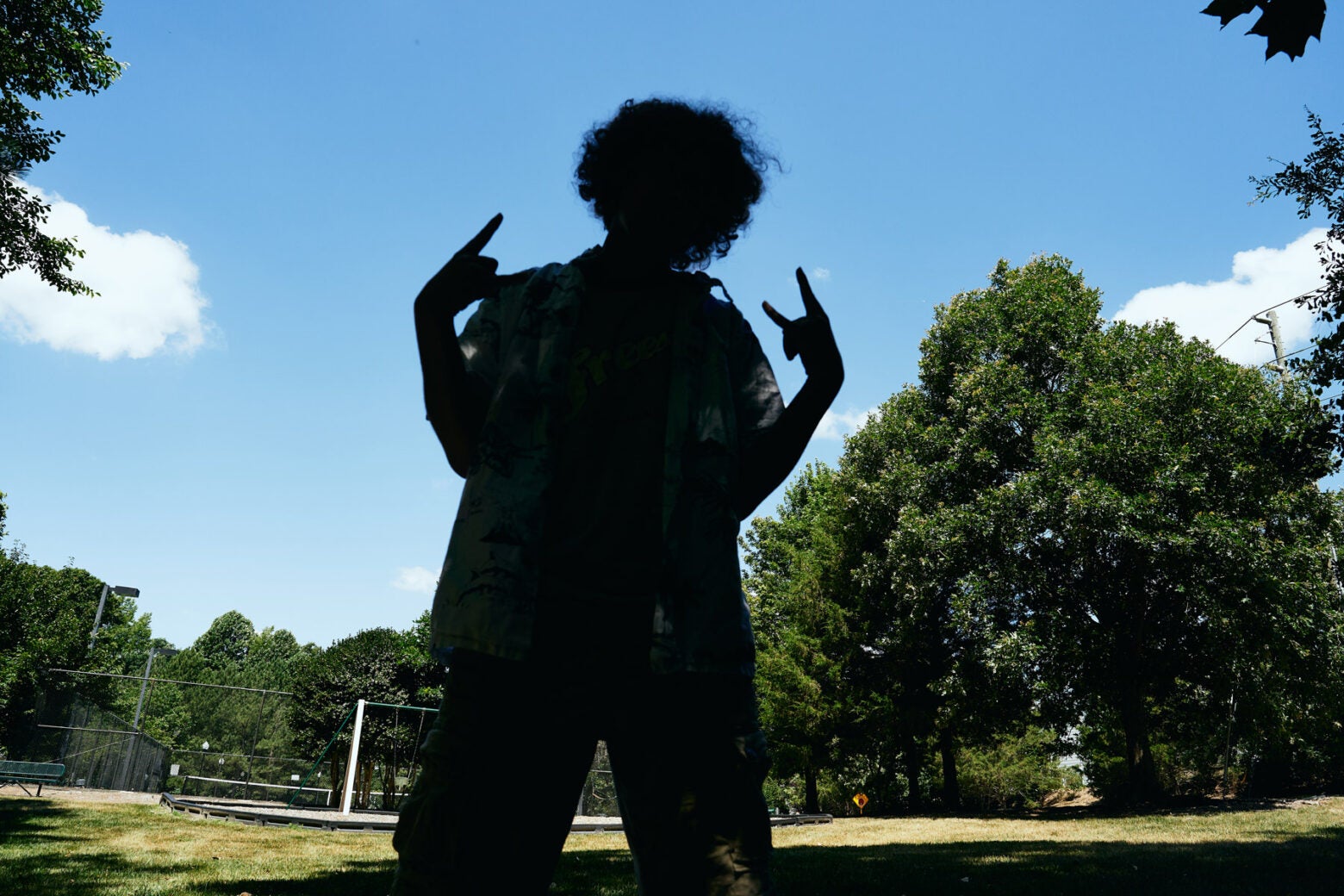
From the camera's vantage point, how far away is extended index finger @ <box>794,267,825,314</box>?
2.04 m

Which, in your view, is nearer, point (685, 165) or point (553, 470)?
point (553, 470)

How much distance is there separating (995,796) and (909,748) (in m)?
8.75

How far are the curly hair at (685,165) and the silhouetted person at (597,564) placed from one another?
0.62 ft

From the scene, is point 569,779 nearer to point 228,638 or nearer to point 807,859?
point 807,859

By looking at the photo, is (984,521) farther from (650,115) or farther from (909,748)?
(650,115)

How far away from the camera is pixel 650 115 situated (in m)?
2.32

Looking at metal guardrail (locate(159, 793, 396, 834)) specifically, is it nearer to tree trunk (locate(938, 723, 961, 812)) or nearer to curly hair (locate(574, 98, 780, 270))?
curly hair (locate(574, 98, 780, 270))

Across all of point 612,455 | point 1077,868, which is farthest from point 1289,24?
point 1077,868

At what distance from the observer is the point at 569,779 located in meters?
1.60

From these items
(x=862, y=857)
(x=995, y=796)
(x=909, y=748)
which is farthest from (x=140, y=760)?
(x=995, y=796)

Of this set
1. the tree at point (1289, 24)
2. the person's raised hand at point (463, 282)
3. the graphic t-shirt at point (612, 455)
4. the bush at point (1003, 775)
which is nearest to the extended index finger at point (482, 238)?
the person's raised hand at point (463, 282)

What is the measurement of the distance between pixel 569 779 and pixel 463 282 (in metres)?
1.09

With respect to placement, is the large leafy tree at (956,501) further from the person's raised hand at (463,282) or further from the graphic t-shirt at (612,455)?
the person's raised hand at (463,282)

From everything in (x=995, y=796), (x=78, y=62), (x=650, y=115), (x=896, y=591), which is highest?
(x=78, y=62)
